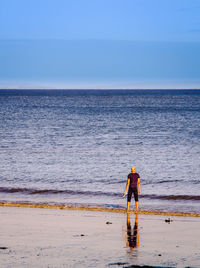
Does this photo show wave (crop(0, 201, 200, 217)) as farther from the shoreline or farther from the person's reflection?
the person's reflection

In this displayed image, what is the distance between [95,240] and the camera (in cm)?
1502

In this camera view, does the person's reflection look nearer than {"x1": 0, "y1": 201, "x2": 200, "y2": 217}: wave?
Yes

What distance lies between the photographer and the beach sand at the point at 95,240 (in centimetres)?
1285

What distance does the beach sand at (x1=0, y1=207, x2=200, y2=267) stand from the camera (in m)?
12.9

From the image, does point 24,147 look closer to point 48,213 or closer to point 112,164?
point 112,164

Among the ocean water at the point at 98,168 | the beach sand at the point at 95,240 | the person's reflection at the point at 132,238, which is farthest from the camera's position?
the ocean water at the point at 98,168

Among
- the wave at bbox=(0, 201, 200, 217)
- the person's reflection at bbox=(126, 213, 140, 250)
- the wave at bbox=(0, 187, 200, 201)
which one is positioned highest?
the person's reflection at bbox=(126, 213, 140, 250)

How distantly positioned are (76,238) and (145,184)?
14.6 m

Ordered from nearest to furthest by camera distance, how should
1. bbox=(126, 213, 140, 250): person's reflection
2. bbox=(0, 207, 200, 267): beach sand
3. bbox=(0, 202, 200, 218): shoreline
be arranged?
bbox=(0, 207, 200, 267): beach sand → bbox=(126, 213, 140, 250): person's reflection → bbox=(0, 202, 200, 218): shoreline

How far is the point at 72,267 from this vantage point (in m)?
12.3

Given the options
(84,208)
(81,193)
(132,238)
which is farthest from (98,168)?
(132,238)

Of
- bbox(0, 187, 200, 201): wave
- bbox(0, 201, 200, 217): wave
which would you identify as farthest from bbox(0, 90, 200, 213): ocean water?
bbox(0, 201, 200, 217): wave

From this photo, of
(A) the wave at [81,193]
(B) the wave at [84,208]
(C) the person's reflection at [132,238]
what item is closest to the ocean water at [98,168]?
(A) the wave at [81,193]

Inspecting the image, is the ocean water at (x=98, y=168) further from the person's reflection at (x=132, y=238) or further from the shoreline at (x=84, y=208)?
the person's reflection at (x=132, y=238)
